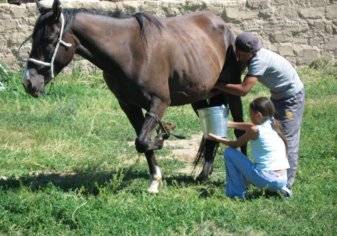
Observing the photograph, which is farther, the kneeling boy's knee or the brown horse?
the kneeling boy's knee

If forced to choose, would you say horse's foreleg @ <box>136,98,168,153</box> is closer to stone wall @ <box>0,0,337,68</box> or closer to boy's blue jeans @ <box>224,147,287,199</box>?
boy's blue jeans @ <box>224,147,287,199</box>

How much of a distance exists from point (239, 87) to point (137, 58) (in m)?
1.06

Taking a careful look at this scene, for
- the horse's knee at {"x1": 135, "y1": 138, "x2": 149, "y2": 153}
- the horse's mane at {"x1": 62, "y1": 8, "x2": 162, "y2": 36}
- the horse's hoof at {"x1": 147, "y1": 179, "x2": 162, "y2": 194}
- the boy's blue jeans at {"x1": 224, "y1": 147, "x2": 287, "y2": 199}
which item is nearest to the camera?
the boy's blue jeans at {"x1": 224, "y1": 147, "x2": 287, "y2": 199}

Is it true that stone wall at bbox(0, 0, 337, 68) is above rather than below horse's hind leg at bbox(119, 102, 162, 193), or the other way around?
below

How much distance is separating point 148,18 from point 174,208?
6.53ft

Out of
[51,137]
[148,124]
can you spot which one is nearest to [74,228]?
[148,124]

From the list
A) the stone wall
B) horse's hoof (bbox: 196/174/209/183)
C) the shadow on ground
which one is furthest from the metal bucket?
the stone wall

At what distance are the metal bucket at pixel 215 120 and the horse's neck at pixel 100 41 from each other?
1401 millimetres

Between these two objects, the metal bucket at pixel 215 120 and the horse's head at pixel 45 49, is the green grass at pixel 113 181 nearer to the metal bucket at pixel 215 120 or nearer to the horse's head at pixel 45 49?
the metal bucket at pixel 215 120

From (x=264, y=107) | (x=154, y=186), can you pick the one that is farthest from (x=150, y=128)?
(x=264, y=107)

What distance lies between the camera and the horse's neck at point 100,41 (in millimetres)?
6484

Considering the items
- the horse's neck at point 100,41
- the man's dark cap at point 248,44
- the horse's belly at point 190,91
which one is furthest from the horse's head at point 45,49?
the man's dark cap at point 248,44

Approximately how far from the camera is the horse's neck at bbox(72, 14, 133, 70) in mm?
6484

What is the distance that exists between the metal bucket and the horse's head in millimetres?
1856
